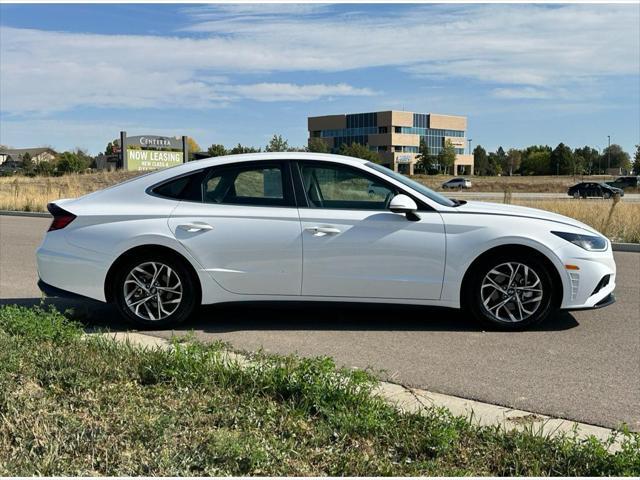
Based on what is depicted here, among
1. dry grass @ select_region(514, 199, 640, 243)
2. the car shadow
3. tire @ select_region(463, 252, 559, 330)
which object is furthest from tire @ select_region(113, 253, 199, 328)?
dry grass @ select_region(514, 199, 640, 243)

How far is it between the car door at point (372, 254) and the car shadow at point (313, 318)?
207mm

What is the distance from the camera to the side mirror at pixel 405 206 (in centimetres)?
588

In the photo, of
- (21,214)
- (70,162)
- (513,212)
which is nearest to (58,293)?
(513,212)

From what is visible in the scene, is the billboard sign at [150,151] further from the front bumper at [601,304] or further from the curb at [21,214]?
the front bumper at [601,304]

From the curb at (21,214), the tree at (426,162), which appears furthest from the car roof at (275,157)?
the tree at (426,162)

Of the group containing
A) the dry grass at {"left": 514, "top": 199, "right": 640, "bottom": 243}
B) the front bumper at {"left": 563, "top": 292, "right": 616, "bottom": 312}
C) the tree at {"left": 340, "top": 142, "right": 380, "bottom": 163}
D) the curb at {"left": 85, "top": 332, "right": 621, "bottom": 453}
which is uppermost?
the tree at {"left": 340, "top": 142, "right": 380, "bottom": 163}

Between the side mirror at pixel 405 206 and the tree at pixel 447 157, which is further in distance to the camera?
the tree at pixel 447 157

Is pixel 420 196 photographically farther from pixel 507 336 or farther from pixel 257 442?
pixel 257 442

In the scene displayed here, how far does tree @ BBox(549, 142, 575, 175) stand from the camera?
104 meters

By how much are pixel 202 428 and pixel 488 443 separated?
1.46 meters

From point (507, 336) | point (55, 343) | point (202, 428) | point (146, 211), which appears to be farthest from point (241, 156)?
point (202, 428)

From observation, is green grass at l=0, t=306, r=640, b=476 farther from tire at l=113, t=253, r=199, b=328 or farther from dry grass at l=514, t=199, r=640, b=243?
dry grass at l=514, t=199, r=640, b=243

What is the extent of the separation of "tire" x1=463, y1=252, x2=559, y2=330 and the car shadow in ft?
0.62

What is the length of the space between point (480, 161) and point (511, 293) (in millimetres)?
128462
